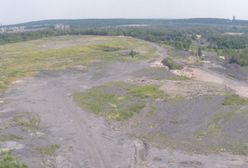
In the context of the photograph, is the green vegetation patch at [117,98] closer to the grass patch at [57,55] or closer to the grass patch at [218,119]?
the grass patch at [218,119]

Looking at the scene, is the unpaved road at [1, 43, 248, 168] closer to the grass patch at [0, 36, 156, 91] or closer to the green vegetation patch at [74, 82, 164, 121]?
the green vegetation patch at [74, 82, 164, 121]

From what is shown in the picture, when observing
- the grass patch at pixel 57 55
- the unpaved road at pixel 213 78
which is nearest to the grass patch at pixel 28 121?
the grass patch at pixel 57 55

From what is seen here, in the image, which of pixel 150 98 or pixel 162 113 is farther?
pixel 150 98

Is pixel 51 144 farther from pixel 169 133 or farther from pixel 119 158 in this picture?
pixel 169 133

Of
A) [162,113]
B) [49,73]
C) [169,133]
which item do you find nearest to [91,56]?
[49,73]

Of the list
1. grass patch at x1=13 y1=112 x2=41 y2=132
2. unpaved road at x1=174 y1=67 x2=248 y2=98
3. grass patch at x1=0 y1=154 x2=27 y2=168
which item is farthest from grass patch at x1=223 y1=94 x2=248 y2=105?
grass patch at x1=0 y1=154 x2=27 y2=168
